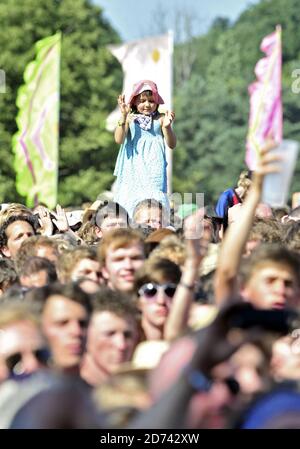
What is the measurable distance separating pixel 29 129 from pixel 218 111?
148ft

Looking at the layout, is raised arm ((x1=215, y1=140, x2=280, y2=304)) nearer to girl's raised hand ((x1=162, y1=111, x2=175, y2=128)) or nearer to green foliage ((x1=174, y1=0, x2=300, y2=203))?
girl's raised hand ((x1=162, y1=111, x2=175, y2=128))

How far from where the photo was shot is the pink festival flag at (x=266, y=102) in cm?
2225

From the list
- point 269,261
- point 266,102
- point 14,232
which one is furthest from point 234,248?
point 266,102

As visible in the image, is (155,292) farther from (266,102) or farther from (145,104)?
(266,102)

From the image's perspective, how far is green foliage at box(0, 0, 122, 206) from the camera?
43.6m

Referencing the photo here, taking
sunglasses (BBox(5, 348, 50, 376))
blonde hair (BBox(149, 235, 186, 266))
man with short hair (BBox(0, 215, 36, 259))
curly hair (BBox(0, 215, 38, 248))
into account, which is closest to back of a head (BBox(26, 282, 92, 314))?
sunglasses (BBox(5, 348, 50, 376))

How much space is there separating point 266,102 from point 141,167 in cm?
1201

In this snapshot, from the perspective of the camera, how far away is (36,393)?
4238mm

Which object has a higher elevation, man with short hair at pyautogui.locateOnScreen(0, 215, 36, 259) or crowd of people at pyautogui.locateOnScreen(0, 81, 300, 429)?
crowd of people at pyautogui.locateOnScreen(0, 81, 300, 429)

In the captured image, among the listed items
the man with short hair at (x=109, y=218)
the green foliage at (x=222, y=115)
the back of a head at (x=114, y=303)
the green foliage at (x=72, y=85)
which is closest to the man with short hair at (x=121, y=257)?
the back of a head at (x=114, y=303)

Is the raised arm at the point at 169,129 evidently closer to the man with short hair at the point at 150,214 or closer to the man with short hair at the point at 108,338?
the man with short hair at the point at 150,214

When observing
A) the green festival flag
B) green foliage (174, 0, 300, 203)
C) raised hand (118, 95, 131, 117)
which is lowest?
green foliage (174, 0, 300, 203)

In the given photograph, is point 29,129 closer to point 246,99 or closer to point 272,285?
point 272,285
